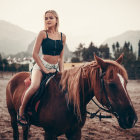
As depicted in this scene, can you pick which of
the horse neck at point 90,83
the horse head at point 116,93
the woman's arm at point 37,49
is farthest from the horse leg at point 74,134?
the woman's arm at point 37,49

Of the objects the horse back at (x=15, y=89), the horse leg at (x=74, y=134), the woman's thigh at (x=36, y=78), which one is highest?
the woman's thigh at (x=36, y=78)

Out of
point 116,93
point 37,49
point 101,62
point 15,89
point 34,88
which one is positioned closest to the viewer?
point 116,93

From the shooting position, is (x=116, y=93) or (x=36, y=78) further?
(x=36, y=78)

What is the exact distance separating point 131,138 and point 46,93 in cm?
335

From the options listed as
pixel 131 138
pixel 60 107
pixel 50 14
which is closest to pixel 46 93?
pixel 60 107

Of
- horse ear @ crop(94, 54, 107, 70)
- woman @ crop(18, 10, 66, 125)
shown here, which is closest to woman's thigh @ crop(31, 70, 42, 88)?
woman @ crop(18, 10, 66, 125)

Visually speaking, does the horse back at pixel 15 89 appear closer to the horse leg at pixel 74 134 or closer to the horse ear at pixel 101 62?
the horse leg at pixel 74 134

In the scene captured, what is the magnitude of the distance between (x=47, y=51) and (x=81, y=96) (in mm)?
921

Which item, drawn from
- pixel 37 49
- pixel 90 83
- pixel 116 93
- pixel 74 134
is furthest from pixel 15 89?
pixel 116 93

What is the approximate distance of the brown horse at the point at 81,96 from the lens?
194cm

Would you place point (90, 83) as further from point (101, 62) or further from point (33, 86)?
point (33, 86)

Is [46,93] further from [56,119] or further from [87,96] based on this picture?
[87,96]

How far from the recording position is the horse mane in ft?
6.97

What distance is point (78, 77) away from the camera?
222cm
